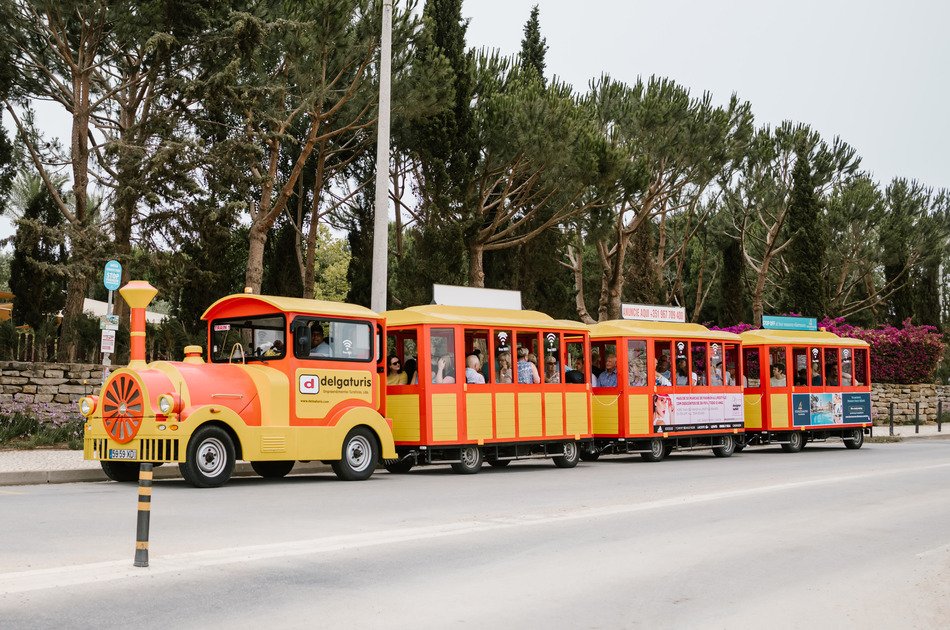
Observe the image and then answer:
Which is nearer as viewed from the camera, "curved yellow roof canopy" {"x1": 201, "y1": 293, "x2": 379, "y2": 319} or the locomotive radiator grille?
the locomotive radiator grille

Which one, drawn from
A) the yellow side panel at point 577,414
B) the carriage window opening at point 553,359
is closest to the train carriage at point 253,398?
the carriage window opening at point 553,359

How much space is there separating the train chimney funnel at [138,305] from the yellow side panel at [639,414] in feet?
35.5

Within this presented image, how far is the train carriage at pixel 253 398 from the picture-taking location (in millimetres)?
13906

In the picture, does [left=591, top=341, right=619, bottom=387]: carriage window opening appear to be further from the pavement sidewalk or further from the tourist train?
the pavement sidewalk

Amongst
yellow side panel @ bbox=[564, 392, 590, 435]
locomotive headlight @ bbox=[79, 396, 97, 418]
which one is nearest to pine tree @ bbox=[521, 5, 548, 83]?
yellow side panel @ bbox=[564, 392, 590, 435]

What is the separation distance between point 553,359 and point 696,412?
4.78 meters

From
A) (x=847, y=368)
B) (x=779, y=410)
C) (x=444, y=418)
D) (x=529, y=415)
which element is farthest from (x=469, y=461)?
(x=847, y=368)

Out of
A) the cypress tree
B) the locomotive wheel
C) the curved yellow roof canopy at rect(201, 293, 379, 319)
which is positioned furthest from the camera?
the cypress tree

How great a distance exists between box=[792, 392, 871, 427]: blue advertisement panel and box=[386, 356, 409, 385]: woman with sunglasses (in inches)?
477

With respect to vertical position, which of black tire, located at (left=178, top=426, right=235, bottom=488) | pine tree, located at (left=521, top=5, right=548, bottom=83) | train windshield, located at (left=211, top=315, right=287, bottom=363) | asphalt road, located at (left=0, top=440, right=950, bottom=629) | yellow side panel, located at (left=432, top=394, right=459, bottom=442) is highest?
pine tree, located at (left=521, top=5, right=548, bottom=83)

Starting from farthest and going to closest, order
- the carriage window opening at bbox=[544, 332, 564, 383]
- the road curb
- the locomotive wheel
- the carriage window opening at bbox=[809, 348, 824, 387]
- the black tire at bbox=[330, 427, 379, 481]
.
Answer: the carriage window opening at bbox=[809, 348, 824, 387] → the locomotive wheel → the carriage window opening at bbox=[544, 332, 564, 383] → the black tire at bbox=[330, 427, 379, 481] → the road curb

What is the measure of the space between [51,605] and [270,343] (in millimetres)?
9178

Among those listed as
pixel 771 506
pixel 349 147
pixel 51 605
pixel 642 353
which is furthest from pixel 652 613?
pixel 349 147

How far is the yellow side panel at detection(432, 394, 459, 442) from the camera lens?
58.3ft
